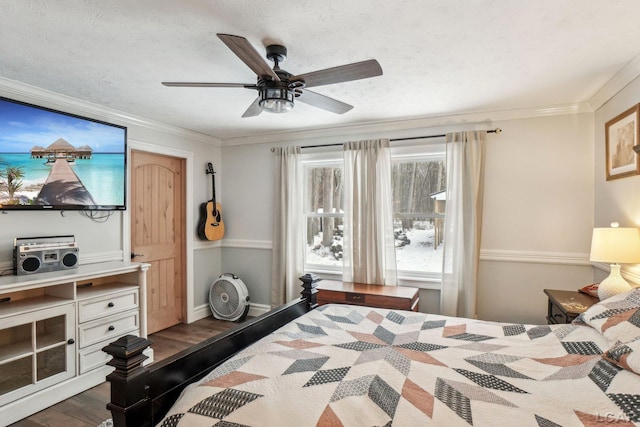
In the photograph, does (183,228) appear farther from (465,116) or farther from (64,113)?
(465,116)

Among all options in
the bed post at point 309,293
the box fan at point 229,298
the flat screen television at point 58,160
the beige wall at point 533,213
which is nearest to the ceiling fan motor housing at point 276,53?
the bed post at point 309,293

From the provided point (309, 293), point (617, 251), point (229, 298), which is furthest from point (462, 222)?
point (229, 298)

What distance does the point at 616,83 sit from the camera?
8.25 feet

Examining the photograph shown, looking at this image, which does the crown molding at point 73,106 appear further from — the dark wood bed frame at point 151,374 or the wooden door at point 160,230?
the dark wood bed frame at point 151,374

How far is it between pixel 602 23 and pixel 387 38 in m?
1.11

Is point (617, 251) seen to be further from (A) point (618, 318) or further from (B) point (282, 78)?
(B) point (282, 78)

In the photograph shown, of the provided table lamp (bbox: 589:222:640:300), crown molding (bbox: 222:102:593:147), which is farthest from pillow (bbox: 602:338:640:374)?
crown molding (bbox: 222:102:593:147)

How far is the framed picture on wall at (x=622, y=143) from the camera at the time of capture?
2.30 meters

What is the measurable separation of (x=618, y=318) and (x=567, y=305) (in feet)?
2.63

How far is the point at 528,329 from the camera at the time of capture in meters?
1.92

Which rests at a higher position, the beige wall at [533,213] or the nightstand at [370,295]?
the beige wall at [533,213]

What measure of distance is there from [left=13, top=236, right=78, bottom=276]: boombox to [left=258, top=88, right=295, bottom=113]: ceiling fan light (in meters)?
2.13

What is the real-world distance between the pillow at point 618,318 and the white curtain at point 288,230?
9.51 feet

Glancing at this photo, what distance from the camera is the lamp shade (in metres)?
2.15
